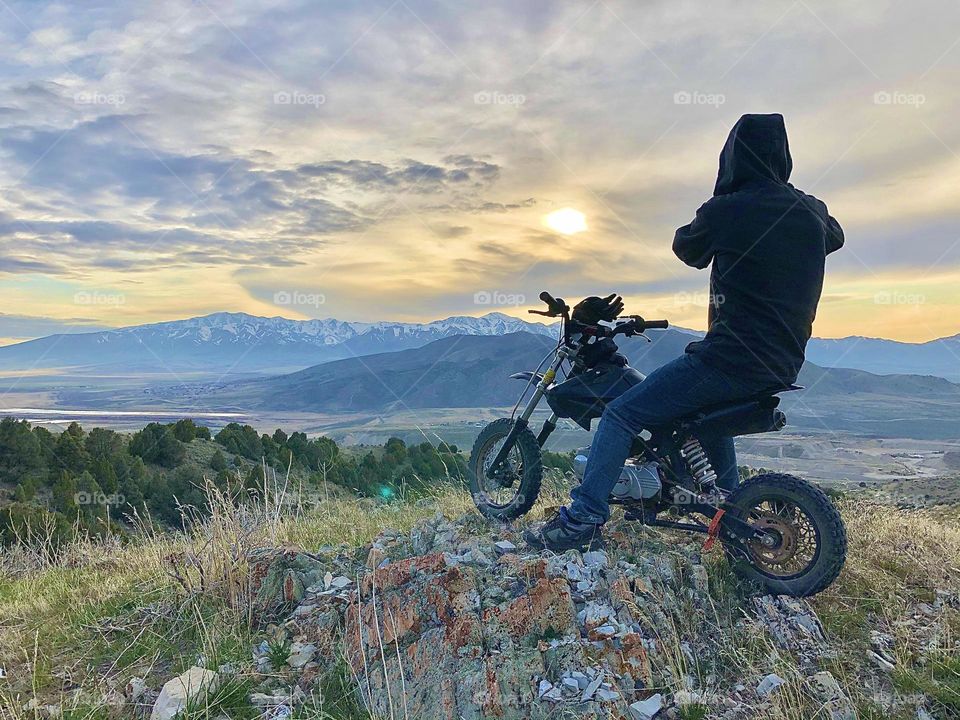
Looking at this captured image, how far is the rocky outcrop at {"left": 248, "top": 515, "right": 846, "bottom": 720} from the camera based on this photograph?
3.29 meters

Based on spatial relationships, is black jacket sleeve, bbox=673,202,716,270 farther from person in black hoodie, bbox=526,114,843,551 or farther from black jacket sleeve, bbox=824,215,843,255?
black jacket sleeve, bbox=824,215,843,255

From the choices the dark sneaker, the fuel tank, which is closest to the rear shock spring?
the fuel tank

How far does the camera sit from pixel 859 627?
3941 millimetres

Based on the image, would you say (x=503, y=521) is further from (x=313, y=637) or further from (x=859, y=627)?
(x=859, y=627)

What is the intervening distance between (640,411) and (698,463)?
2.16 ft

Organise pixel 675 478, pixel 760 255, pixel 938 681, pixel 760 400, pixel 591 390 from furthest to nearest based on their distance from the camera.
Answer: pixel 591 390 → pixel 675 478 → pixel 760 400 → pixel 760 255 → pixel 938 681

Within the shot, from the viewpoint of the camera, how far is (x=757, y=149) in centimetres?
409

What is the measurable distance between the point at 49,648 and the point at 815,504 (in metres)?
5.28

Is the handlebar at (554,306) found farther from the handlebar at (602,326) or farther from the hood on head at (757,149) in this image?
the hood on head at (757,149)

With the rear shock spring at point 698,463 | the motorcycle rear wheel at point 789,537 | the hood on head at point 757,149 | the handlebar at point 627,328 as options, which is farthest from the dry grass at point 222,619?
the hood on head at point 757,149

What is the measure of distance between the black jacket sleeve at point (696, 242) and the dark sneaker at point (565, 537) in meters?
2.03

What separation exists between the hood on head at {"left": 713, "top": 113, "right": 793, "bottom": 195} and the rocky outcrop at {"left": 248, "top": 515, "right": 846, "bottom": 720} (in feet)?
8.91

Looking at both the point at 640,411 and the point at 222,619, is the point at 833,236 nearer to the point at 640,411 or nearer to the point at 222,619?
the point at 640,411

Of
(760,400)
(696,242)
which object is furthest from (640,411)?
(696,242)
